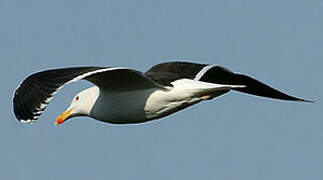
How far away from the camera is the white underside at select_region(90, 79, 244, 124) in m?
13.6

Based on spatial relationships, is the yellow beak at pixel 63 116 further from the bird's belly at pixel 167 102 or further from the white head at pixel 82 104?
the bird's belly at pixel 167 102

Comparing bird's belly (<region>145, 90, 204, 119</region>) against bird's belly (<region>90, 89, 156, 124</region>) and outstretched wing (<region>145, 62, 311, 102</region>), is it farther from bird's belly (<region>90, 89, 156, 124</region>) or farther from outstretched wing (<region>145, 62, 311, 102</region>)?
outstretched wing (<region>145, 62, 311, 102</region>)

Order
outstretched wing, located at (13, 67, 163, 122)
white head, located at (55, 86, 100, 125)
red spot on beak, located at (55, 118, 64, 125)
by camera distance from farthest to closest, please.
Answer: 1. red spot on beak, located at (55, 118, 64, 125)
2. white head, located at (55, 86, 100, 125)
3. outstretched wing, located at (13, 67, 163, 122)

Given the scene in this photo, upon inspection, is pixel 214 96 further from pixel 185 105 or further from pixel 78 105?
pixel 78 105

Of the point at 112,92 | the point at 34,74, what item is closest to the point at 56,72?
the point at 34,74

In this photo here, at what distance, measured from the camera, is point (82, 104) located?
14508 millimetres

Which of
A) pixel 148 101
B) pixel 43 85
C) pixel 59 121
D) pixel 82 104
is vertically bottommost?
pixel 59 121

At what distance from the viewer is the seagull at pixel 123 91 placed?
1245cm

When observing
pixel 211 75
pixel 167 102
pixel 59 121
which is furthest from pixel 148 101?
pixel 211 75

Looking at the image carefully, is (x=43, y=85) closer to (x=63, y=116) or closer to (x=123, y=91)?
(x=123, y=91)

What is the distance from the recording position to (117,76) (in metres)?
13.6

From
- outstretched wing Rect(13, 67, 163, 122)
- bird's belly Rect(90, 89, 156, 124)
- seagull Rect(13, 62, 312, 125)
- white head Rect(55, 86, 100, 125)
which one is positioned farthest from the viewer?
white head Rect(55, 86, 100, 125)

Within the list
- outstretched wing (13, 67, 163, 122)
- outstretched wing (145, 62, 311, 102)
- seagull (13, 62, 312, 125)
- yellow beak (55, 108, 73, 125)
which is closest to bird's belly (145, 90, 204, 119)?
seagull (13, 62, 312, 125)

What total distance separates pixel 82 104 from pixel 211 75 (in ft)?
6.73
